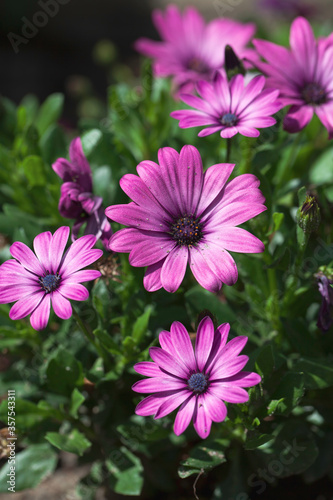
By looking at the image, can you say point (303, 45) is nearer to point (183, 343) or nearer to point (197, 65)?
point (197, 65)

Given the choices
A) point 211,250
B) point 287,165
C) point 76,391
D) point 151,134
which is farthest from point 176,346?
point 151,134

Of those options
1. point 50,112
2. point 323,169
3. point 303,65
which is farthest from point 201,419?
point 50,112

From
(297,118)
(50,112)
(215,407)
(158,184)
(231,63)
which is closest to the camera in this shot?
(215,407)

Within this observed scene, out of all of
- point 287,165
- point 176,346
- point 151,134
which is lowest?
point 176,346

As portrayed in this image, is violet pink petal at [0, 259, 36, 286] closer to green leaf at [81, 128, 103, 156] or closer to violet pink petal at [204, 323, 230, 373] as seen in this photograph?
violet pink petal at [204, 323, 230, 373]

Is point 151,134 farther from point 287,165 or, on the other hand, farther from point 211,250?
point 211,250

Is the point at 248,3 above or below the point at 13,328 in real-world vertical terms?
above
